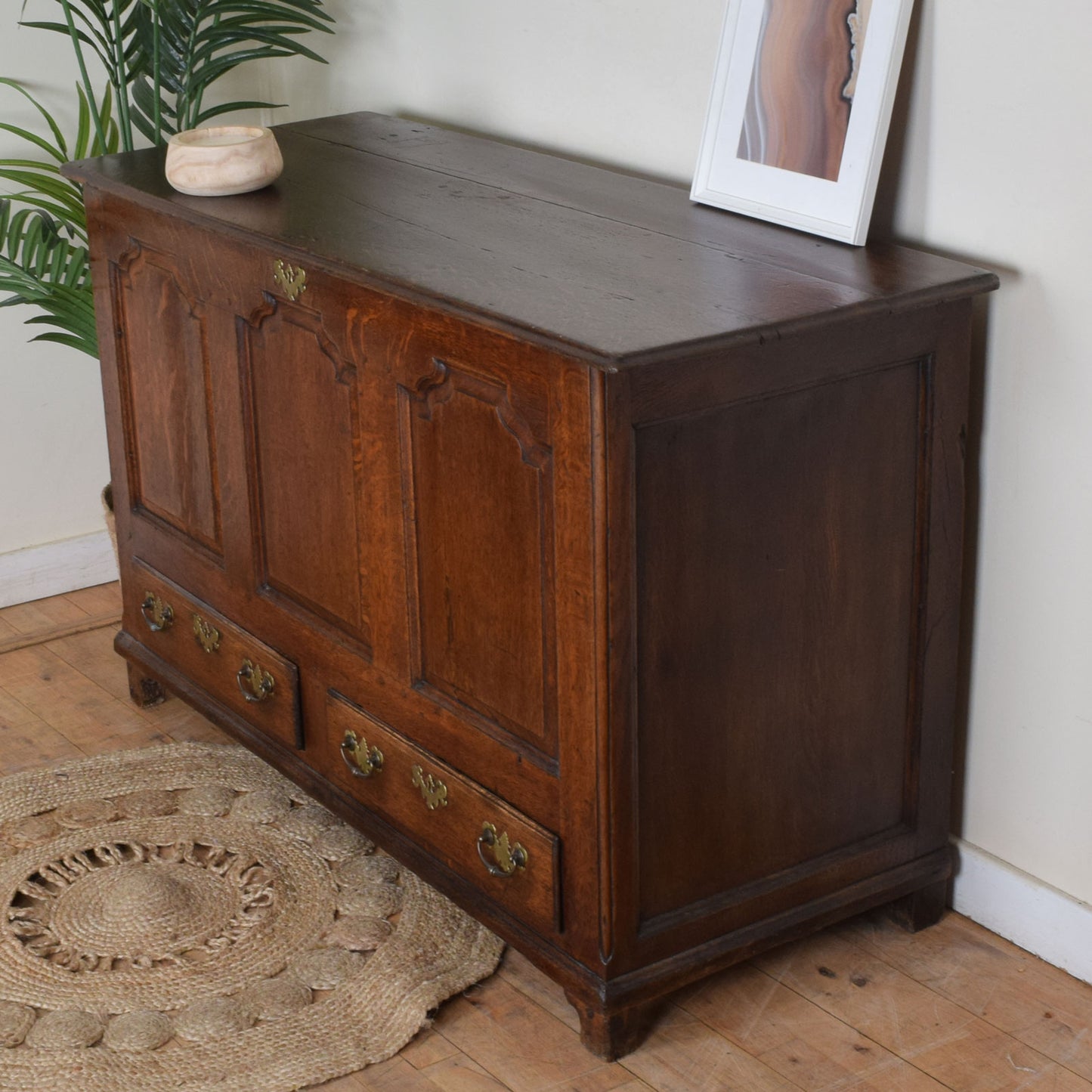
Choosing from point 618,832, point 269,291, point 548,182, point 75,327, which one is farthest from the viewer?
point 75,327

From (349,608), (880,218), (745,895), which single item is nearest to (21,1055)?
(349,608)

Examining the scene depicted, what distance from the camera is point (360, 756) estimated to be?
7.35ft

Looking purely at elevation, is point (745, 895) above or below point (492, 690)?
below

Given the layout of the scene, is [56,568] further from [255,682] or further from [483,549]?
[483,549]

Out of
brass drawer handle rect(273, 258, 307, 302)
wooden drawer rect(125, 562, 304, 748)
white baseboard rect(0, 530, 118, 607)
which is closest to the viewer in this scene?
brass drawer handle rect(273, 258, 307, 302)

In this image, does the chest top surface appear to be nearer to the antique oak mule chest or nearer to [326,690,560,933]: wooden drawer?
the antique oak mule chest

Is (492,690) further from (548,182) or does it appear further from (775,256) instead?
(548,182)

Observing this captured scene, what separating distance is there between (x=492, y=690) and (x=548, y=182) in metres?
0.85

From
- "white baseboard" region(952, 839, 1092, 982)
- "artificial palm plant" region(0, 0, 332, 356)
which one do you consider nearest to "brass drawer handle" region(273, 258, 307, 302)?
"artificial palm plant" region(0, 0, 332, 356)

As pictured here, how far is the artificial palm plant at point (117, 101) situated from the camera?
282 centimetres

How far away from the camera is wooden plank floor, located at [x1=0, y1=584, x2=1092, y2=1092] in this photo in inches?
75.9

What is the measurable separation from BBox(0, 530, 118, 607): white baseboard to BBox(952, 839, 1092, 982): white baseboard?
2078 mm

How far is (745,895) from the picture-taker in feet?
6.50

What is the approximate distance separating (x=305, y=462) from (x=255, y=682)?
0.44m
